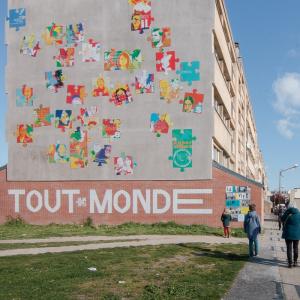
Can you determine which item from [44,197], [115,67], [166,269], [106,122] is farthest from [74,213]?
[166,269]

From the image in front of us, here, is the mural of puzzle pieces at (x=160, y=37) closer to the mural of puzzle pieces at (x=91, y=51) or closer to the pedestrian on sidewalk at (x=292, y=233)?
the mural of puzzle pieces at (x=91, y=51)

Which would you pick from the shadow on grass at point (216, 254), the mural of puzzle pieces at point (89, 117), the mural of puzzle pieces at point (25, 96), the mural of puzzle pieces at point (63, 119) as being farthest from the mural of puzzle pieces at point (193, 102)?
the shadow on grass at point (216, 254)

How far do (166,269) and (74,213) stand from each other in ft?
55.7

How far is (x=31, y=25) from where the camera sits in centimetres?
3056

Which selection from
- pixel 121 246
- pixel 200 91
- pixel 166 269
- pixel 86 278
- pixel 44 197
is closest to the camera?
pixel 86 278

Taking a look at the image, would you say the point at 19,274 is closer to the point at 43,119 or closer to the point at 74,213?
the point at 74,213

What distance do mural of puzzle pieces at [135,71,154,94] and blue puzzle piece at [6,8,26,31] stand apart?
29.0ft

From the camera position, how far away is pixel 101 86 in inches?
1131

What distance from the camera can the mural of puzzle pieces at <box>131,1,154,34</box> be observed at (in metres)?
28.3

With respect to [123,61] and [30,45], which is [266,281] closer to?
[123,61]

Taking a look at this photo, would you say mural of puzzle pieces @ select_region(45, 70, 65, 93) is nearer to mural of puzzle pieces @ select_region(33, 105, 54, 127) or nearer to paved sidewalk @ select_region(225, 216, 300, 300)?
mural of puzzle pieces @ select_region(33, 105, 54, 127)

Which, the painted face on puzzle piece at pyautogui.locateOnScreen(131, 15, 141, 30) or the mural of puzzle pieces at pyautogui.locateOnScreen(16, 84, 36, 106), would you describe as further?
the mural of puzzle pieces at pyautogui.locateOnScreen(16, 84, 36, 106)

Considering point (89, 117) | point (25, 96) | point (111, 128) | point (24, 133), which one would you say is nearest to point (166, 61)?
point (111, 128)

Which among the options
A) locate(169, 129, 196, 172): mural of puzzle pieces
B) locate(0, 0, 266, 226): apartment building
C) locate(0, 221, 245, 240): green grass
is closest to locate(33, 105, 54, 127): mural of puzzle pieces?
locate(0, 0, 266, 226): apartment building
